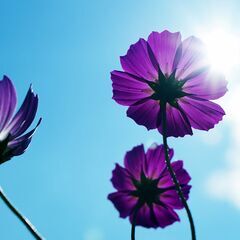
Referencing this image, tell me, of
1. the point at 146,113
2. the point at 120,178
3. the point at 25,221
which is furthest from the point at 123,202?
the point at 25,221

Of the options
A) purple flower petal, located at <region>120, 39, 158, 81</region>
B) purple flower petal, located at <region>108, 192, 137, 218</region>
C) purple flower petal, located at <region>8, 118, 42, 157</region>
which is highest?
purple flower petal, located at <region>120, 39, 158, 81</region>

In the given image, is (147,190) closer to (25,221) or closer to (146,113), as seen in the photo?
(146,113)

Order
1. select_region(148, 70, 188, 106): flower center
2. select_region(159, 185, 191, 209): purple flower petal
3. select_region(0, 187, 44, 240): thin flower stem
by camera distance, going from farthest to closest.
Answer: select_region(148, 70, 188, 106): flower center < select_region(159, 185, 191, 209): purple flower petal < select_region(0, 187, 44, 240): thin flower stem

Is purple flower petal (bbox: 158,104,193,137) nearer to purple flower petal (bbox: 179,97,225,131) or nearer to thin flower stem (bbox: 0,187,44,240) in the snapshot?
purple flower petal (bbox: 179,97,225,131)

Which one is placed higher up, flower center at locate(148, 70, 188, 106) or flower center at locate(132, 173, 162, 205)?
flower center at locate(148, 70, 188, 106)

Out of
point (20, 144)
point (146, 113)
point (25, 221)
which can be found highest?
point (146, 113)

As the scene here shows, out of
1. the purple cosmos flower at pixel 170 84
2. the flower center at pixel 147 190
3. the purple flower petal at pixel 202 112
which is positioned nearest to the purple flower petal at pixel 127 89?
the purple cosmos flower at pixel 170 84

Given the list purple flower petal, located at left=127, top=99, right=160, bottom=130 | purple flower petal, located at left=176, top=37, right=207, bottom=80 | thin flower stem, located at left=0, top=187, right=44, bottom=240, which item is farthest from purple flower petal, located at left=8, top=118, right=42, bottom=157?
purple flower petal, located at left=176, top=37, right=207, bottom=80
